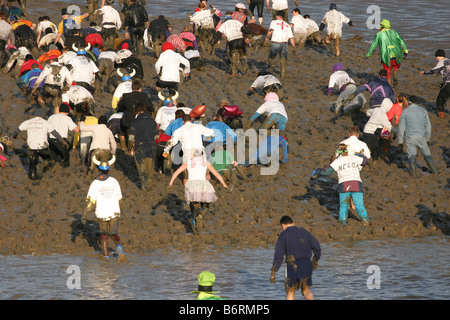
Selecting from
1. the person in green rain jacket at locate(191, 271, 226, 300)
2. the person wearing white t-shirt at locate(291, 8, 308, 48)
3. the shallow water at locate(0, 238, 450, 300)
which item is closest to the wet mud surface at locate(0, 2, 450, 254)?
the shallow water at locate(0, 238, 450, 300)

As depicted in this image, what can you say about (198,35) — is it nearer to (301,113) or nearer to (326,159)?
(301,113)

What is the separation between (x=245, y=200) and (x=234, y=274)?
423 cm

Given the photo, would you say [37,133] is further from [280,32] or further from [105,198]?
[280,32]

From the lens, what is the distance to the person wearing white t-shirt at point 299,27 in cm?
2845

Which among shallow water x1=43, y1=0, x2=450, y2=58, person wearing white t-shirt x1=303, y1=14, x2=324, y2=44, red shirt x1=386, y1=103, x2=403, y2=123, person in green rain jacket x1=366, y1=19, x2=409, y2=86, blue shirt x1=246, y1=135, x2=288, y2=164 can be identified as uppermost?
shallow water x1=43, y1=0, x2=450, y2=58

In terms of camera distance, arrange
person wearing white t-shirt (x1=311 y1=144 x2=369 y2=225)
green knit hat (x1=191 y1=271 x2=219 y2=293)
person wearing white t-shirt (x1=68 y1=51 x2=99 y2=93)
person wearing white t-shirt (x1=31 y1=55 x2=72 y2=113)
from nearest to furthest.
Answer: green knit hat (x1=191 y1=271 x2=219 y2=293) → person wearing white t-shirt (x1=311 y1=144 x2=369 y2=225) → person wearing white t-shirt (x1=31 y1=55 x2=72 y2=113) → person wearing white t-shirt (x1=68 y1=51 x2=99 y2=93)

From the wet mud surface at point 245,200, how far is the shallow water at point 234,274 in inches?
26.4

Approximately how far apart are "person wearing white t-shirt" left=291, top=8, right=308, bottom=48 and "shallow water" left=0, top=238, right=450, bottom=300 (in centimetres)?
1428

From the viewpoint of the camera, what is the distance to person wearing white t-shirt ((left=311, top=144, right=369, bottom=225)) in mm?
16266

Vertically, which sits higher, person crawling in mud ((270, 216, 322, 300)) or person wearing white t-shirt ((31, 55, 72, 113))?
person wearing white t-shirt ((31, 55, 72, 113))

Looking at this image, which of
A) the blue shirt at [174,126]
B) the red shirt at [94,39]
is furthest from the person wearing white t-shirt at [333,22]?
the blue shirt at [174,126]

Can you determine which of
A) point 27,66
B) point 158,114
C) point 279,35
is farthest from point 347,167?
point 27,66

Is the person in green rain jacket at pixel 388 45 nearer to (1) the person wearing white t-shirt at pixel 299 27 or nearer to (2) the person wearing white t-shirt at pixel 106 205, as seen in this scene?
(1) the person wearing white t-shirt at pixel 299 27

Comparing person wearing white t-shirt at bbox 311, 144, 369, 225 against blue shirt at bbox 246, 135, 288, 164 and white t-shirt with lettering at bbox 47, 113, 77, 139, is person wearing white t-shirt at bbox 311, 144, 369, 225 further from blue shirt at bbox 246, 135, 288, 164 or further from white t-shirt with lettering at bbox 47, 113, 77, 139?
white t-shirt with lettering at bbox 47, 113, 77, 139
